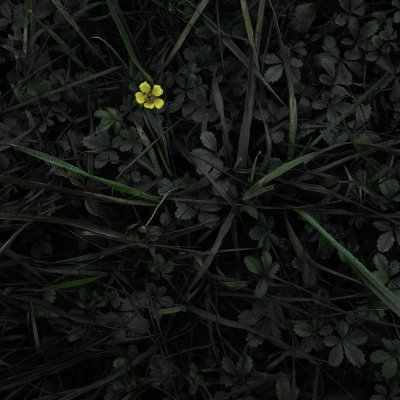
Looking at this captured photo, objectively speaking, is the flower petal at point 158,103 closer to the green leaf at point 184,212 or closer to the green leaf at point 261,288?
the green leaf at point 184,212

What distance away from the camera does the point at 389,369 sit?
5.50 feet

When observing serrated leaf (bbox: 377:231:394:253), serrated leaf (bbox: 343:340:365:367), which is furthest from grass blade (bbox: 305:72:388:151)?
serrated leaf (bbox: 343:340:365:367)

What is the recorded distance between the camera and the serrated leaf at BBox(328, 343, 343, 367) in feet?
5.58

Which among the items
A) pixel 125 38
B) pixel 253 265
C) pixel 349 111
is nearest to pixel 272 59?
pixel 349 111

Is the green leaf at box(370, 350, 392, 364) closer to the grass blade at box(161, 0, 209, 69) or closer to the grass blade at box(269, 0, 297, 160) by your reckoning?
the grass blade at box(269, 0, 297, 160)

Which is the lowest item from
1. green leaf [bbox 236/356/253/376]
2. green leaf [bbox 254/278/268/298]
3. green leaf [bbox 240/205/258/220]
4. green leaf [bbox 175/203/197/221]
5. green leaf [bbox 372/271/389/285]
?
green leaf [bbox 236/356/253/376]

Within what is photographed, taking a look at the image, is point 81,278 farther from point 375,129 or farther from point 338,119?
point 375,129

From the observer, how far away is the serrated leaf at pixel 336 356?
170 cm

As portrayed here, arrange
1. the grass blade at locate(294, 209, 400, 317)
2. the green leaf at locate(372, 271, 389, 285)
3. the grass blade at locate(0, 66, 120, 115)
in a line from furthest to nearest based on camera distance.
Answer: the grass blade at locate(0, 66, 120, 115) < the green leaf at locate(372, 271, 389, 285) < the grass blade at locate(294, 209, 400, 317)

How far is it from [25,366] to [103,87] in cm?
113

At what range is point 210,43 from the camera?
2.03 meters

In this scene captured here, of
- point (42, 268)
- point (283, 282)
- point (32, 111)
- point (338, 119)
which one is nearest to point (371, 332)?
point (283, 282)

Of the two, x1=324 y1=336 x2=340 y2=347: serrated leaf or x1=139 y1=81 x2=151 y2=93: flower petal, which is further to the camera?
x1=139 y1=81 x2=151 y2=93: flower petal

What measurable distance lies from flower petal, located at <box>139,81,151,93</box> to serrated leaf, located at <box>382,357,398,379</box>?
1285 millimetres
